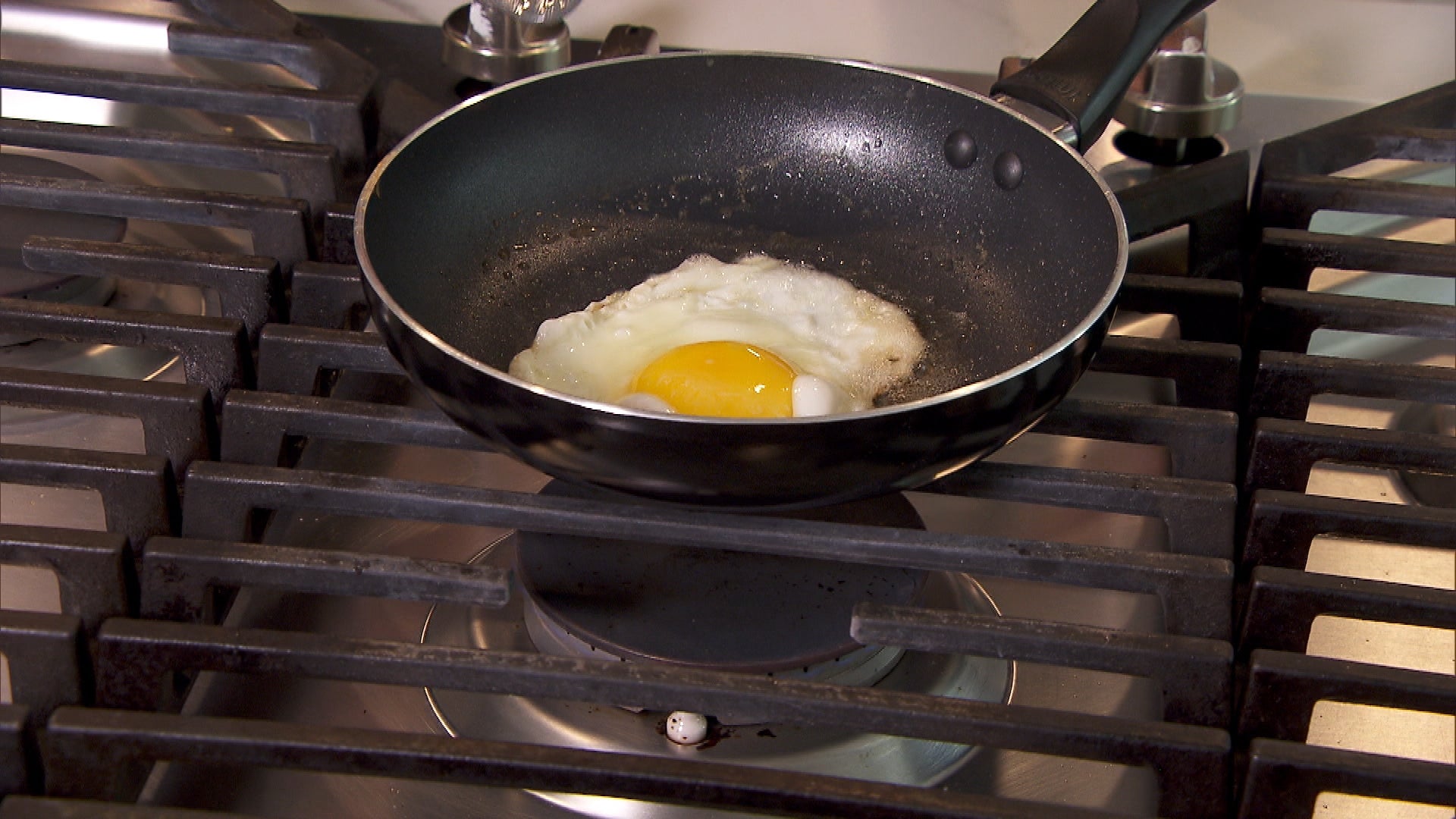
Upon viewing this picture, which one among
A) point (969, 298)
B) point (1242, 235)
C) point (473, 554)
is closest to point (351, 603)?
point (473, 554)

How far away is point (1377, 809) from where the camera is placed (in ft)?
2.26

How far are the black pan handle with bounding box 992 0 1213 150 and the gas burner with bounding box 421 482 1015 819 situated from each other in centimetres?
29

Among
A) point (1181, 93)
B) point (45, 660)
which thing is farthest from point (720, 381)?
point (1181, 93)

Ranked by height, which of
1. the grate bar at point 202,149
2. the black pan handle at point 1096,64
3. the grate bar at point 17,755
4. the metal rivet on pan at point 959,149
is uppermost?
the black pan handle at point 1096,64

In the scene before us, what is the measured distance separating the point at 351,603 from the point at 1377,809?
554 millimetres

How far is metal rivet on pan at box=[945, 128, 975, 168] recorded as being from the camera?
89 centimetres

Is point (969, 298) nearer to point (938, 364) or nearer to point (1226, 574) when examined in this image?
point (938, 364)

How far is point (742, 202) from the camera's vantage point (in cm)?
94

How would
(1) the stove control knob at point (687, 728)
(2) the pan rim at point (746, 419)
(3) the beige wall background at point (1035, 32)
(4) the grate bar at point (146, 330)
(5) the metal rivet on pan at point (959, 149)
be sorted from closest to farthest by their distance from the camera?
(2) the pan rim at point (746, 419) < (1) the stove control knob at point (687, 728) < (4) the grate bar at point (146, 330) < (5) the metal rivet on pan at point (959, 149) < (3) the beige wall background at point (1035, 32)

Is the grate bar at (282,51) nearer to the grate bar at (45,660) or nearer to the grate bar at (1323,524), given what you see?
the grate bar at (45,660)

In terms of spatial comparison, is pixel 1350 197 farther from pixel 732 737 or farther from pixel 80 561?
pixel 80 561

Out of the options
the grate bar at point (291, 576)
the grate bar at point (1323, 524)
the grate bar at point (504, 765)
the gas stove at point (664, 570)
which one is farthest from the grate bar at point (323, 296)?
the grate bar at point (1323, 524)

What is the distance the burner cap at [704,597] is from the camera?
0.68 meters

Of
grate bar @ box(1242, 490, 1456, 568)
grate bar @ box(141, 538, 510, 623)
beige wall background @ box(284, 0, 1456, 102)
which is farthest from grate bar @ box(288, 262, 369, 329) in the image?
grate bar @ box(1242, 490, 1456, 568)
